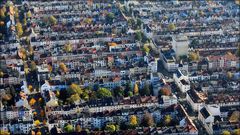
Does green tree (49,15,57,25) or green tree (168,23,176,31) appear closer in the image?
green tree (168,23,176,31)

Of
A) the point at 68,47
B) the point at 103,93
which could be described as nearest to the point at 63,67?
the point at 68,47

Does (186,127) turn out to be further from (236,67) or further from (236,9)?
(236,9)

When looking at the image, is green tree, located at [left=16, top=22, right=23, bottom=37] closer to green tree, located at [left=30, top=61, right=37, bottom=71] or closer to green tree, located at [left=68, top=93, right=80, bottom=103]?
green tree, located at [left=30, top=61, right=37, bottom=71]

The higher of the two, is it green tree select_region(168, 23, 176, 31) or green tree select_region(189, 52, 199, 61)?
green tree select_region(168, 23, 176, 31)

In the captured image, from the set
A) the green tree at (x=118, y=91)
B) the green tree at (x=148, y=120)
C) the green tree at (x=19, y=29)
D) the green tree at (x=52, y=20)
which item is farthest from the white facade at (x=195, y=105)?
the green tree at (x=52, y=20)

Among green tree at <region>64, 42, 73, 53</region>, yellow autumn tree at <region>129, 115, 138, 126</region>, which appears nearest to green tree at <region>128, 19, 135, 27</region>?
green tree at <region>64, 42, 73, 53</region>

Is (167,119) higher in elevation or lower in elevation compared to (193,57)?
lower

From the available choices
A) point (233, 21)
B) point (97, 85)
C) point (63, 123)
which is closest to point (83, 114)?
point (63, 123)

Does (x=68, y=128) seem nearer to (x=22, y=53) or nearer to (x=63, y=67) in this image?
(x=63, y=67)

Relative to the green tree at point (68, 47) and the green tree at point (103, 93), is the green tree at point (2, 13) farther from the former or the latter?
the green tree at point (103, 93)
